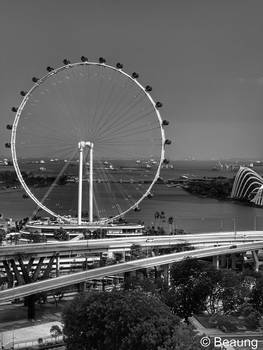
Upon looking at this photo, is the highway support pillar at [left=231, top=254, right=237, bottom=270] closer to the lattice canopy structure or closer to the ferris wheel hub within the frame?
the ferris wheel hub

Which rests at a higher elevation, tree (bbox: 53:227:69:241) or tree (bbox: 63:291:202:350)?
tree (bbox: 63:291:202:350)

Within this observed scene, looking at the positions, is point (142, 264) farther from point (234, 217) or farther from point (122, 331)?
point (234, 217)

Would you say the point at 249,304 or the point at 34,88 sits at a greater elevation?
the point at 34,88

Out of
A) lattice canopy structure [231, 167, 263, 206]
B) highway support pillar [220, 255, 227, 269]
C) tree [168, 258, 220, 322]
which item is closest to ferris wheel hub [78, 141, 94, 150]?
highway support pillar [220, 255, 227, 269]

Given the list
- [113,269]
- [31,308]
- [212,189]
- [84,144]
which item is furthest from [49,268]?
[212,189]

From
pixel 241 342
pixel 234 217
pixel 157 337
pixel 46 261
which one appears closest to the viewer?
pixel 157 337

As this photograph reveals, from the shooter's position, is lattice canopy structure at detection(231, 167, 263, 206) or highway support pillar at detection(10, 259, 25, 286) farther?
lattice canopy structure at detection(231, 167, 263, 206)

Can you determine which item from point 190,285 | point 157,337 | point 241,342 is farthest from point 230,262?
point 157,337
